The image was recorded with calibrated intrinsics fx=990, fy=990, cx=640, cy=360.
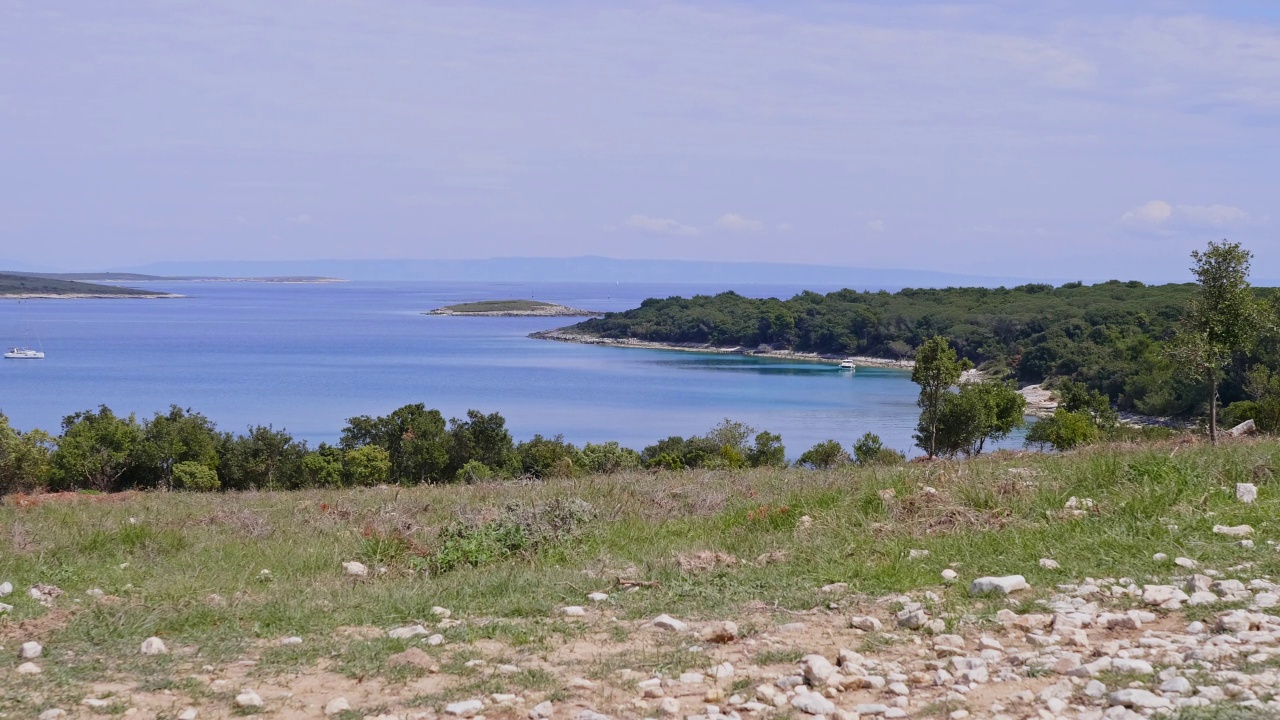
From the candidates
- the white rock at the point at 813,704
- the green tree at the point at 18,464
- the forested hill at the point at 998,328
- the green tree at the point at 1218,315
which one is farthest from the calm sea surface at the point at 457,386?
the white rock at the point at 813,704

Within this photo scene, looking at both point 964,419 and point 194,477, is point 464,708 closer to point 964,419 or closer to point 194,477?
point 194,477

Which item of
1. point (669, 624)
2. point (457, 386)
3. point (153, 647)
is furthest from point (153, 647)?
point (457, 386)

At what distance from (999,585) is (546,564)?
3698 mm

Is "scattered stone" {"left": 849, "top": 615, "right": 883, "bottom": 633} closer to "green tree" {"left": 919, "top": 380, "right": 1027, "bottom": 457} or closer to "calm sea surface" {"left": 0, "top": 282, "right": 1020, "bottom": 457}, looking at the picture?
"green tree" {"left": 919, "top": 380, "right": 1027, "bottom": 457}

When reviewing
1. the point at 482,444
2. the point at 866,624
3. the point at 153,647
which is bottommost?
the point at 482,444

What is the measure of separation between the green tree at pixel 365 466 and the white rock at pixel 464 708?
38.8 meters

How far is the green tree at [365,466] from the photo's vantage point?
42.6 m

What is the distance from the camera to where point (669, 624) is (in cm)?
587

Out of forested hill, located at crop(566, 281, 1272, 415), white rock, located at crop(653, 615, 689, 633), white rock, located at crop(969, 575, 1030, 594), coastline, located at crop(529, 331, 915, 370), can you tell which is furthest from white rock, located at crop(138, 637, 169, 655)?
coastline, located at crop(529, 331, 915, 370)

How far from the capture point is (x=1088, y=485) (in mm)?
8711

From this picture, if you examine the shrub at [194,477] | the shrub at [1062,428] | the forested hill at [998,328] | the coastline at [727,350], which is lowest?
the coastline at [727,350]

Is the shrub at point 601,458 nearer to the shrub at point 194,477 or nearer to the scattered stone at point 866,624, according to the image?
the shrub at point 194,477

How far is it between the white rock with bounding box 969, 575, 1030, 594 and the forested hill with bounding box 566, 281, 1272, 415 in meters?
85.5

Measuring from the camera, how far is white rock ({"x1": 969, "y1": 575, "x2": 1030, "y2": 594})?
20.0 feet
